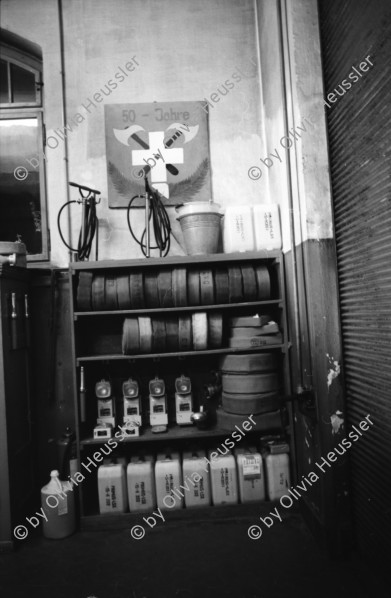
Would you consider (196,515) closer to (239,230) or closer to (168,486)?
(168,486)

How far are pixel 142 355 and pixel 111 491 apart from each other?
3.20 feet

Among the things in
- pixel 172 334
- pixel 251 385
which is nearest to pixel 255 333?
pixel 251 385

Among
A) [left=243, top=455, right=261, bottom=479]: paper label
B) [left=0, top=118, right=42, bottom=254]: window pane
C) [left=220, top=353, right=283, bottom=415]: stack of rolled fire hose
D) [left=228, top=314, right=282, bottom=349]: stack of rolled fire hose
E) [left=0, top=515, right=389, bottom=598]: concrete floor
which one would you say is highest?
[left=0, top=118, right=42, bottom=254]: window pane

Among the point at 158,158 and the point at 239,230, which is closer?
the point at 239,230

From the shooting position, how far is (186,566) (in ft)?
7.52

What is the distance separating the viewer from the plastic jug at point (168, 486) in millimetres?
2842

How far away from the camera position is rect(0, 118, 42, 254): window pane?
11.5 ft

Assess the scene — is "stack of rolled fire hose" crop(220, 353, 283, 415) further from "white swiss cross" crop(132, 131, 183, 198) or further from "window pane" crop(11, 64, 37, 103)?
"window pane" crop(11, 64, 37, 103)

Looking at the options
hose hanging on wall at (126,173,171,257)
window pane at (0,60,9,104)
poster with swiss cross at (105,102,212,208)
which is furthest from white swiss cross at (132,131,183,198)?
window pane at (0,60,9,104)

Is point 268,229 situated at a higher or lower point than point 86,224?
lower

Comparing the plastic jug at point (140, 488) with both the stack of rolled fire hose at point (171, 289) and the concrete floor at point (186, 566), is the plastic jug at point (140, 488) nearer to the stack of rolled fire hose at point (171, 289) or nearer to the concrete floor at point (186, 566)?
the concrete floor at point (186, 566)

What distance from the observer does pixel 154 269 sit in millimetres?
3062

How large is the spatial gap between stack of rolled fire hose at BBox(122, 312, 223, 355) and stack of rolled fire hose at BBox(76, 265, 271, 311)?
11 cm

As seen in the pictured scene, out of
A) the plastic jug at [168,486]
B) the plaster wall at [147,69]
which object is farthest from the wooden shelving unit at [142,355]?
the plaster wall at [147,69]
